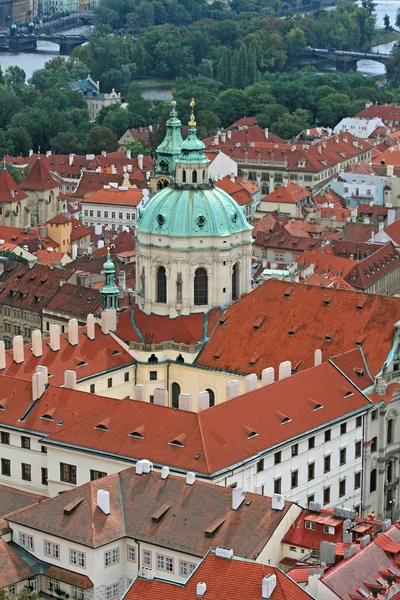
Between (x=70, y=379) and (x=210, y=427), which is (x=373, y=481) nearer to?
(x=210, y=427)

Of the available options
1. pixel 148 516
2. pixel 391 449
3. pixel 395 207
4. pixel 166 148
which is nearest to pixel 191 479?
pixel 148 516

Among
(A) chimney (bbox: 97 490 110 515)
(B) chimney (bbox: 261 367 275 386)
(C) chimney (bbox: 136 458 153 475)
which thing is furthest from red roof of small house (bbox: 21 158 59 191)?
(A) chimney (bbox: 97 490 110 515)

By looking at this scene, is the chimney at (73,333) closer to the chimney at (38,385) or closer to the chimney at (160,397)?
the chimney at (38,385)

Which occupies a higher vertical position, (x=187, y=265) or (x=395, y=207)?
(x=187, y=265)

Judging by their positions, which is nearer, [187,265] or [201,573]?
[201,573]

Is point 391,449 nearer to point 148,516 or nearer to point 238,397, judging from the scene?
point 238,397

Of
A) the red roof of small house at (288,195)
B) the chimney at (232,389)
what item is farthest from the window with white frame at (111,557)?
the red roof of small house at (288,195)

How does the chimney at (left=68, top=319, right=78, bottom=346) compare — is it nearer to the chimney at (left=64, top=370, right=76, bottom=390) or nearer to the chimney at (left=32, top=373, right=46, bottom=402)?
the chimney at (left=64, top=370, right=76, bottom=390)
